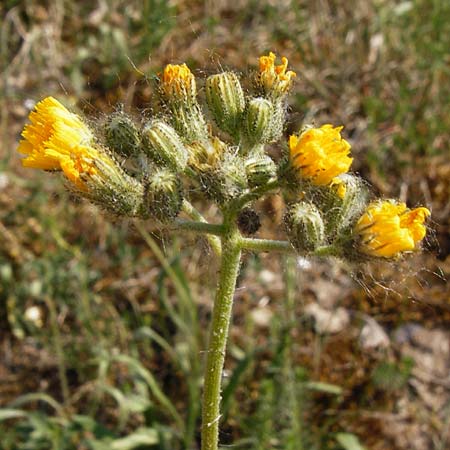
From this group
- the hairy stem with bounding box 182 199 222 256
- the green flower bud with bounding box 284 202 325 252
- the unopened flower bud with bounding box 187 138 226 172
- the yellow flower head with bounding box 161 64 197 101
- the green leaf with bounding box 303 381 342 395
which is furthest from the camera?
the green leaf with bounding box 303 381 342 395

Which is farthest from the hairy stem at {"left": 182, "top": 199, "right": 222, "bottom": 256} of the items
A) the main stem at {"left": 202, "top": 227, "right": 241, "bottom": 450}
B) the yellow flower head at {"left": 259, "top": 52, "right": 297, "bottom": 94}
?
the yellow flower head at {"left": 259, "top": 52, "right": 297, "bottom": 94}

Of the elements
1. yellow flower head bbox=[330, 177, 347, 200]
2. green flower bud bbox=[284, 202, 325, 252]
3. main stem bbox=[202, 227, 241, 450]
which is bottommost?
main stem bbox=[202, 227, 241, 450]

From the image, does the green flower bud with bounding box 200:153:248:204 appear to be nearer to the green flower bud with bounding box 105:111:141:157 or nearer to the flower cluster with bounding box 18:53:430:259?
the flower cluster with bounding box 18:53:430:259

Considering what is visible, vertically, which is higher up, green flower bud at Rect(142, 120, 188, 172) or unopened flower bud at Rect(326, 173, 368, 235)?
Result: green flower bud at Rect(142, 120, 188, 172)

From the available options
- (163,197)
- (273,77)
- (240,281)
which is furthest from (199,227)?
(240,281)

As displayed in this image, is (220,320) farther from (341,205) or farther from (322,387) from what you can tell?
(322,387)
